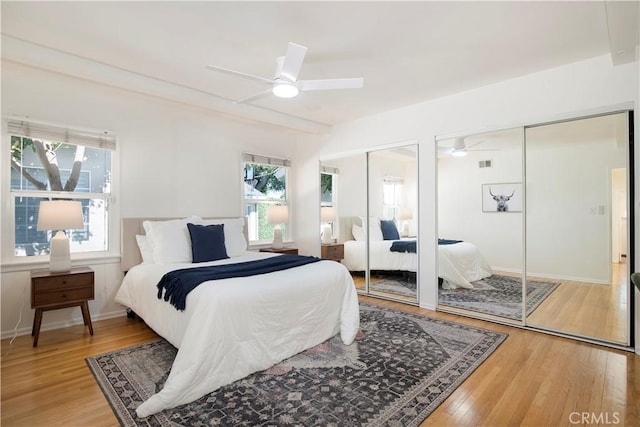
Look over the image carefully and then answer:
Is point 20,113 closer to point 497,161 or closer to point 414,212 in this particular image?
point 414,212

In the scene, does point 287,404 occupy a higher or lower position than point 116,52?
lower

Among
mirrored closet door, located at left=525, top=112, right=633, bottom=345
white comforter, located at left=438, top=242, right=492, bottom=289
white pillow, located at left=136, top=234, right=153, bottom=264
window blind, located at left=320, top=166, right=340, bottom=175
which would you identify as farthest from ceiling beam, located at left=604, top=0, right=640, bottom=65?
white pillow, located at left=136, top=234, right=153, bottom=264

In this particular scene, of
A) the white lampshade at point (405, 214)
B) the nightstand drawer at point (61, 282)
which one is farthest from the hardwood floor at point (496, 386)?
the white lampshade at point (405, 214)

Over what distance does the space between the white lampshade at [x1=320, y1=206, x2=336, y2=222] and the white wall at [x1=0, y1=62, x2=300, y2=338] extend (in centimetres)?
134

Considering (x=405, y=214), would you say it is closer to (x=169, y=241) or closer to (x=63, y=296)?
(x=169, y=241)

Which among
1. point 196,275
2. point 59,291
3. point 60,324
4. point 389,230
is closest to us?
point 196,275

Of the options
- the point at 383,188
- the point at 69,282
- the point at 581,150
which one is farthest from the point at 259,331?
the point at 581,150

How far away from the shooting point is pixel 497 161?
3602mm

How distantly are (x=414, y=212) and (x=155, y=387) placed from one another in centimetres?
333

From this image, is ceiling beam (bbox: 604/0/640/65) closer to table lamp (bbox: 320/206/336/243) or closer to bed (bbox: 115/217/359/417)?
bed (bbox: 115/217/359/417)

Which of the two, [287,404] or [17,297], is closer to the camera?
[287,404]

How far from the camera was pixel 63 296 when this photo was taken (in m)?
2.98

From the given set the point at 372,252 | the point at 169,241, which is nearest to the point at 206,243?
the point at 169,241

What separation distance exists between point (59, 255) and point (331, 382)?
2.81 metres
